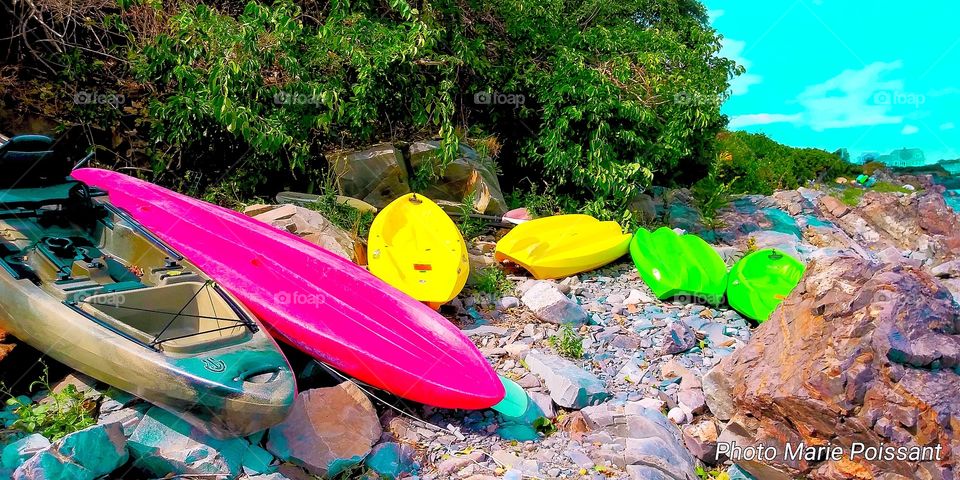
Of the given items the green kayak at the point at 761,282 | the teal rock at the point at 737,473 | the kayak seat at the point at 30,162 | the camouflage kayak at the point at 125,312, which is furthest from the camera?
the green kayak at the point at 761,282

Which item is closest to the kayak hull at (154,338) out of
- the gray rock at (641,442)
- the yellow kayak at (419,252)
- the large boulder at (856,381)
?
the yellow kayak at (419,252)

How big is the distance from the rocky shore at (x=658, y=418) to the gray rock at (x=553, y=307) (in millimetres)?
515

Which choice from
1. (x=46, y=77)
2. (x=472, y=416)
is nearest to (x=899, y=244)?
(x=472, y=416)

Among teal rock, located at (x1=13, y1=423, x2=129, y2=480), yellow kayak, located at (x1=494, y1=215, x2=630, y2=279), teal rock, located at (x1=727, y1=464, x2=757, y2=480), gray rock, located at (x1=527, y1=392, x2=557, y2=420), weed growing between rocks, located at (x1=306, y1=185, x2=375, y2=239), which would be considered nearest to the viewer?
teal rock, located at (x1=13, y1=423, x2=129, y2=480)

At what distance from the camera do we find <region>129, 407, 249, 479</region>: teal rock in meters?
3.18

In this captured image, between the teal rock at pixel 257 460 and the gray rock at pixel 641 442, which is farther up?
the gray rock at pixel 641 442

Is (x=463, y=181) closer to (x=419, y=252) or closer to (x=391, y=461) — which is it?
(x=419, y=252)

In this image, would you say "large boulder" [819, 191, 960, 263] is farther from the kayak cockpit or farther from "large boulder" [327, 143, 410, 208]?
the kayak cockpit

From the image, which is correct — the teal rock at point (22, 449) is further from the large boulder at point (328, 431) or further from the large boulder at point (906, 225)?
the large boulder at point (906, 225)

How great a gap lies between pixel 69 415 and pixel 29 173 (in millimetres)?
2397

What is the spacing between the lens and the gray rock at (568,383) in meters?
4.07

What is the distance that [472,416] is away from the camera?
4.06m

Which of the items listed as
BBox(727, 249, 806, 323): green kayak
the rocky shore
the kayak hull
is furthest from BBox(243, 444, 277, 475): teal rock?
BBox(727, 249, 806, 323): green kayak

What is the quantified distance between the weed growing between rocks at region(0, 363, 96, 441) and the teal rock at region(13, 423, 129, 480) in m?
0.38
